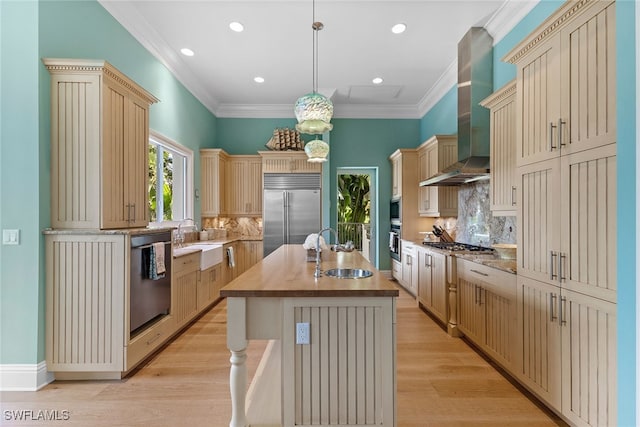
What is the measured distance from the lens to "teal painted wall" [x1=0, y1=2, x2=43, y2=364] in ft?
7.89

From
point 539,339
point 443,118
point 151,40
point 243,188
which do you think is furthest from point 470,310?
point 151,40

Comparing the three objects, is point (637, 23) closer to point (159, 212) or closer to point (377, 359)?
point (377, 359)

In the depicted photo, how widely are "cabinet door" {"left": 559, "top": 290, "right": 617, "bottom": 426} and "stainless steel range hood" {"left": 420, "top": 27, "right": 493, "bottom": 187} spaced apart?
6.86 feet

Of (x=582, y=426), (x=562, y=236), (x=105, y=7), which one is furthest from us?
(x=105, y=7)

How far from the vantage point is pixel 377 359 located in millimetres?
1814

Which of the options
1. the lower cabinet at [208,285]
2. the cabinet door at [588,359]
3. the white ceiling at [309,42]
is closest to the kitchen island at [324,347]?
the cabinet door at [588,359]

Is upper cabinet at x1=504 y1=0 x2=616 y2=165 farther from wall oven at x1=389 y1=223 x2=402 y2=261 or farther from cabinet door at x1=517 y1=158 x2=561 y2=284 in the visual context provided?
wall oven at x1=389 y1=223 x2=402 y2=261

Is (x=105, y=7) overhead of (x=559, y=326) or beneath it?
overhead

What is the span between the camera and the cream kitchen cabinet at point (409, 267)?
4.82 m

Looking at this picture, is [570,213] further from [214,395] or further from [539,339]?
[214,395]

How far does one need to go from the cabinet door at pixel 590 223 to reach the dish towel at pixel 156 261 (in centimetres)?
312

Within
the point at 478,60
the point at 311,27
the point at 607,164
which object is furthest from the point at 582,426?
the point at 311,27

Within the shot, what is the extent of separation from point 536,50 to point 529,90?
0.88ft

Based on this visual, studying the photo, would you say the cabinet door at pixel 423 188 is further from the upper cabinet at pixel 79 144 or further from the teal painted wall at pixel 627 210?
the upper cabinet at pixel 79 144
